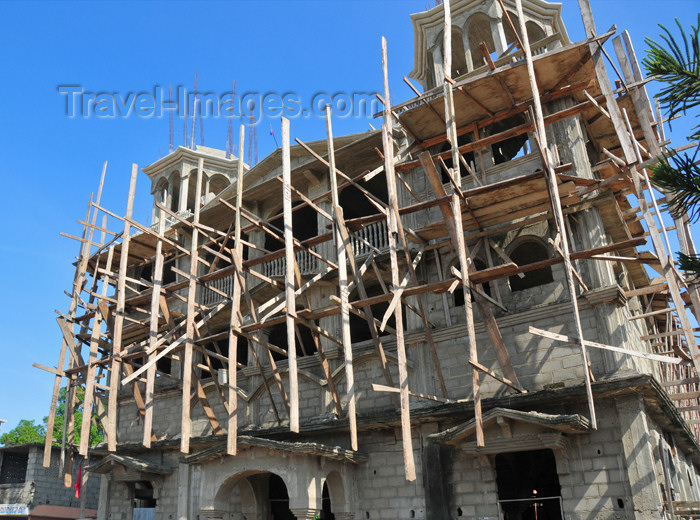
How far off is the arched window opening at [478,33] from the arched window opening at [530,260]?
6581mm

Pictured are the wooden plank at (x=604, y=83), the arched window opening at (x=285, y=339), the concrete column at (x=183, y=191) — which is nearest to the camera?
the wooden plank at (x=604, y=83)

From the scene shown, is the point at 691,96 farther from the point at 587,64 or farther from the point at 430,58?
the point at 430,58

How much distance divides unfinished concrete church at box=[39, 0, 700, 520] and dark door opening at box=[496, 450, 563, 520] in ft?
0.21

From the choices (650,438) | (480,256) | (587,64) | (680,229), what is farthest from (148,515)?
(587,64)

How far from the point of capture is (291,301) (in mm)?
13570

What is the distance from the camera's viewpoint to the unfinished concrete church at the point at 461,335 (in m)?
12.1

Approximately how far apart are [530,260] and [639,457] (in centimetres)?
781

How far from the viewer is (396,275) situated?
40.9 feet

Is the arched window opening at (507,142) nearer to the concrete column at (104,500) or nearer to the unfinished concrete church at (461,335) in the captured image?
the unfinished concrete church at (461,335)

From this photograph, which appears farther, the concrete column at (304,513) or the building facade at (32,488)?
the building facade at (32,488)

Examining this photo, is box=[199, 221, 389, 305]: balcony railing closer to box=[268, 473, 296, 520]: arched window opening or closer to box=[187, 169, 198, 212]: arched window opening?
box=[268, 473, 296, 520]: arched window opening

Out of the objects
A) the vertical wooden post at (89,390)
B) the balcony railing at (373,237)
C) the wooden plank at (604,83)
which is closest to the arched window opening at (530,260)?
the balcony railing at (373,237)

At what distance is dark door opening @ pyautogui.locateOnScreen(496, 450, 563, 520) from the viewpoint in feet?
51.6

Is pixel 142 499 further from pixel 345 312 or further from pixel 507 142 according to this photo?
pixel 507 142
